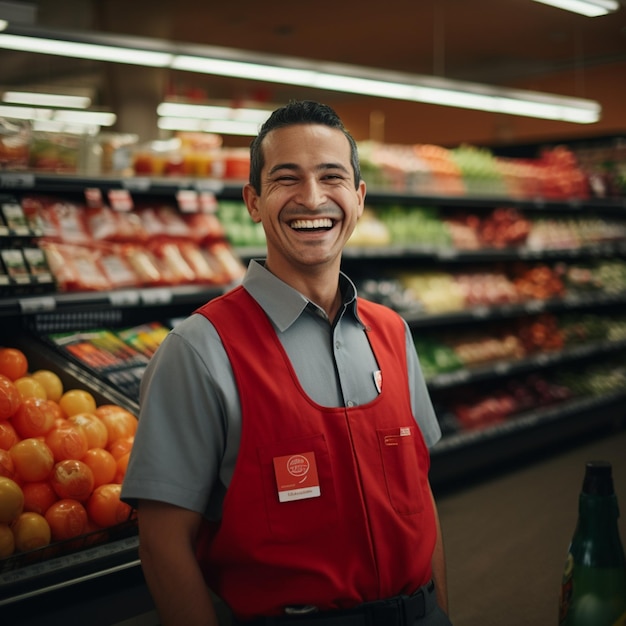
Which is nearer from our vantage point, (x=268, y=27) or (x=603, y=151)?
(x=603, y=151)

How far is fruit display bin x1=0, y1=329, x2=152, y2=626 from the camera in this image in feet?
6.60

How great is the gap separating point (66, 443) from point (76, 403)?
307mm

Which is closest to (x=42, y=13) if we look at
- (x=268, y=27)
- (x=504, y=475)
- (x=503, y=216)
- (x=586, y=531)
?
(x=268, y=27)

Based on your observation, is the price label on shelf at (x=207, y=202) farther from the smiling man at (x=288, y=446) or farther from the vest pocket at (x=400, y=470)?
the vest pocket at (x=400, y=470)

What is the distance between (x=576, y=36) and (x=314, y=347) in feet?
31.3

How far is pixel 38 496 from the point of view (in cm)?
217

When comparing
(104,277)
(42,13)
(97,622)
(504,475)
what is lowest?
(504,475)

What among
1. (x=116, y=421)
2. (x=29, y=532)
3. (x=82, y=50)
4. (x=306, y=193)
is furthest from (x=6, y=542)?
(x=82, y=50)

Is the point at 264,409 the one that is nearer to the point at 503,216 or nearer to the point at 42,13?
the point at 503,216

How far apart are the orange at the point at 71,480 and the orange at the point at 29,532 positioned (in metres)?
0.11

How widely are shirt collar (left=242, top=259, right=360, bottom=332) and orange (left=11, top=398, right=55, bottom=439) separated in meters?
0.97

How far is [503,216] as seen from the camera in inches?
249

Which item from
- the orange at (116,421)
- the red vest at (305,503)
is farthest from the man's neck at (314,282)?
the orange at (116,421)

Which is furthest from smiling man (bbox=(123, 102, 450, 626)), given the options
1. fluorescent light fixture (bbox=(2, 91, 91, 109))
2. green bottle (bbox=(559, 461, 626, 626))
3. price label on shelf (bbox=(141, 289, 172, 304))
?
fluorescent light fixture (bbox=(2, 91, 91, 109))
